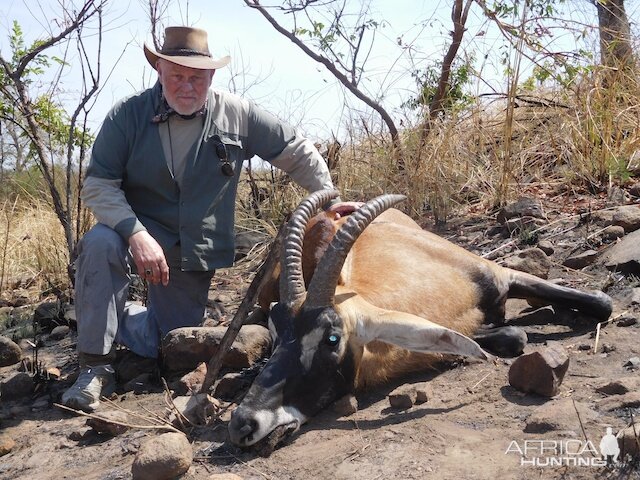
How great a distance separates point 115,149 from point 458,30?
13.6 ft

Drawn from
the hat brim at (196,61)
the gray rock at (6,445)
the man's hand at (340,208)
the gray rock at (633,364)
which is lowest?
the gray rock at (6,445)

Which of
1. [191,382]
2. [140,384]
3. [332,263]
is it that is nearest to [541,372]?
[332,263]

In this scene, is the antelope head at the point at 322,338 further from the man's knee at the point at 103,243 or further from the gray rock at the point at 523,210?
the gray rock at the point at 523,210

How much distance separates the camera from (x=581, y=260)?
556cm

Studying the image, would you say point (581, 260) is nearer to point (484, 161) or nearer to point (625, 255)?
point (625, 255)

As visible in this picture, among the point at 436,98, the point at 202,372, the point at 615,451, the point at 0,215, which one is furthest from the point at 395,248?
the point at 0,215

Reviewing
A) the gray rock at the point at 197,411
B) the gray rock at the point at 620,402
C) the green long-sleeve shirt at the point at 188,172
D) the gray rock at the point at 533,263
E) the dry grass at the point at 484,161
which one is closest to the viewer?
the gray rock at the point at 620,402

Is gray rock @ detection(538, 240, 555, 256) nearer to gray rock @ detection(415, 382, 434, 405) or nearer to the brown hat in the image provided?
gray rock @ detection(415, 382, 434, 405)

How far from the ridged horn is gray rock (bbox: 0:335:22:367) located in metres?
2.48

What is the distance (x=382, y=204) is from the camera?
412 centimetres

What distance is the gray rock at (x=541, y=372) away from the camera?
351 cm

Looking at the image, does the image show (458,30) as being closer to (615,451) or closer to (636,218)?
(636,218)

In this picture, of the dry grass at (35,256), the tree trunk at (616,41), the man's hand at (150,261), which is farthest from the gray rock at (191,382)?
the tree trunk at (616,41)

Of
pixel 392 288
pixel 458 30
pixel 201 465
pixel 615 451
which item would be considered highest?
pixel 458 30
